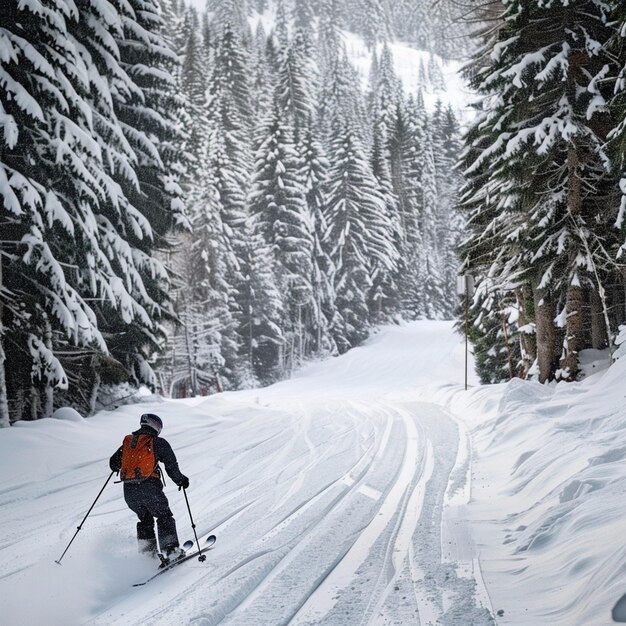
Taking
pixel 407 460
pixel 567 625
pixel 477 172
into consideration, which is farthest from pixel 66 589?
pixel 477 172

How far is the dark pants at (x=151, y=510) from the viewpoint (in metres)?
5.04

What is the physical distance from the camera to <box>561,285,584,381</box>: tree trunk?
11180 mm

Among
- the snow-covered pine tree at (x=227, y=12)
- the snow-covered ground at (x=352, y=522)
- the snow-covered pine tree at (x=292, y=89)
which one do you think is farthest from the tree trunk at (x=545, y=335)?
the snow-covered pine tree at (x=227, y=12)

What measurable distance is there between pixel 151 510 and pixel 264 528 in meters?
1.35

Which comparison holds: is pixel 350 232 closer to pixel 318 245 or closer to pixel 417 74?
pixel 318 245

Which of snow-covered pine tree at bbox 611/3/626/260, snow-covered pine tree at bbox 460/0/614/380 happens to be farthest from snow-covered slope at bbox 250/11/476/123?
snow-covered pine tree at bbox 611/3/626/260

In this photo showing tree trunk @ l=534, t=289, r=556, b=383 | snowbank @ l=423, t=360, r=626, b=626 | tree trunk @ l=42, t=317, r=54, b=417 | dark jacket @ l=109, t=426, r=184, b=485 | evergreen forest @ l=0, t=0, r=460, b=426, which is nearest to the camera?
snowbank @ l=423, t=360, r=626, b=626

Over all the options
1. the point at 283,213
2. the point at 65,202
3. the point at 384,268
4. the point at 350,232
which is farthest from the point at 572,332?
the point at 384,268

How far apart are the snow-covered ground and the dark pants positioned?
0.22 metres

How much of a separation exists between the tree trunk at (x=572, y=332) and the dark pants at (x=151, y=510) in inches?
381

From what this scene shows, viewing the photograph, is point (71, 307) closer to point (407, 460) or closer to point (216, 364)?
point (407, 460)

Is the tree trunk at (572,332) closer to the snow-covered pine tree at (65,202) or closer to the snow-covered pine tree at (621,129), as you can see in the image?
the snow-covered pine tree at (621,129)

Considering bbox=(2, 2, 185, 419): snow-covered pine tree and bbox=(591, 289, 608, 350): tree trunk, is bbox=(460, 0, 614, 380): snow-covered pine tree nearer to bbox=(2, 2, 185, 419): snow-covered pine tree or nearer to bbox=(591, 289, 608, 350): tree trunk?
bbox=(591, 289, 608, 350): tree trunk

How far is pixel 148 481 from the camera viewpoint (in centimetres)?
507
